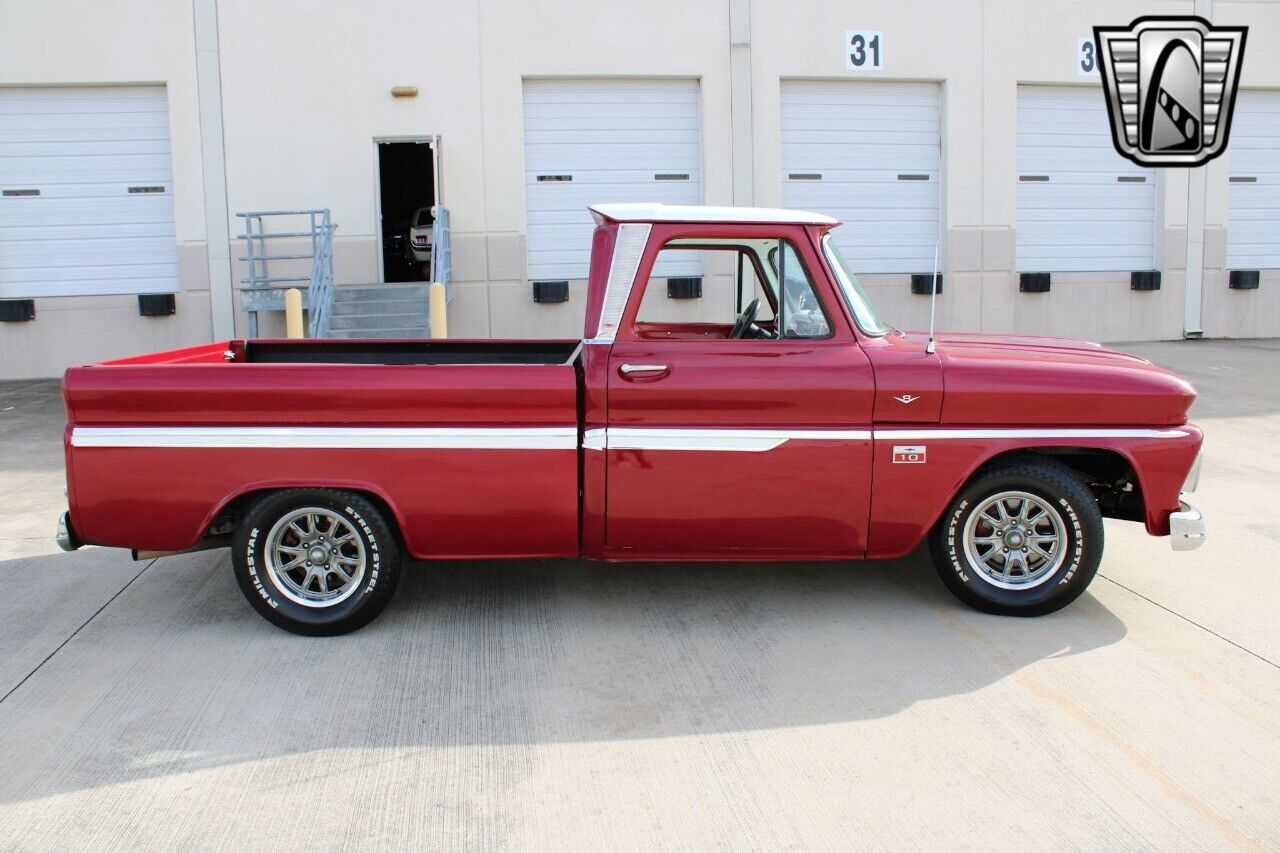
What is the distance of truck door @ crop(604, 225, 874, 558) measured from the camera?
16.9ft

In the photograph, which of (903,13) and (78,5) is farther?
(903,13)

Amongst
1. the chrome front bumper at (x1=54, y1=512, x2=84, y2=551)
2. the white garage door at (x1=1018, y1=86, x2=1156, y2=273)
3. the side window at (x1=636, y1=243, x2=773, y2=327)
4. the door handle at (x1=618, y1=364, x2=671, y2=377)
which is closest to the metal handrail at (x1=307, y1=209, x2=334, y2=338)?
the side window at (x1=636, y1=243, x2=773, y2=327)

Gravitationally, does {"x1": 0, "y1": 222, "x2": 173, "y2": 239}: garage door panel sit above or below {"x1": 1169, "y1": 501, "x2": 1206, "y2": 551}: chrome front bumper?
above

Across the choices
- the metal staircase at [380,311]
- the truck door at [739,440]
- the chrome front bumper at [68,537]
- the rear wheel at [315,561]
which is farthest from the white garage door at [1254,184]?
the chrome front bumper at [68,537]

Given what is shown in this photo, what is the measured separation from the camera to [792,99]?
57.2 feet

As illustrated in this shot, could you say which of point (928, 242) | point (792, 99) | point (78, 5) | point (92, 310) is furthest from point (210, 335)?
point (928, 242)

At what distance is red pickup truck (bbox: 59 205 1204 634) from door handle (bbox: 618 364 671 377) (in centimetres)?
1

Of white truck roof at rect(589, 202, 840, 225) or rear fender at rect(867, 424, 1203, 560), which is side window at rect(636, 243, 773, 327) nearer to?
white truck roof at rect(589, 202, 840, 225)

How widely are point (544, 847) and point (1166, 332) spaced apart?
1831cm

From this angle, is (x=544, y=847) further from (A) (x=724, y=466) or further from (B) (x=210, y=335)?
(B) (x=210, y=335)

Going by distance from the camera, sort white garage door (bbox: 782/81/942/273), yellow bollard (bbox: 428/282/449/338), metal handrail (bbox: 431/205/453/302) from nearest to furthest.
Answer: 1. yellow bollard (bbox: 428/282/449/338)
2. metal handrail (bbox: 431/205/453/302)
3. white garage door (bbox: 782/81/942/273)

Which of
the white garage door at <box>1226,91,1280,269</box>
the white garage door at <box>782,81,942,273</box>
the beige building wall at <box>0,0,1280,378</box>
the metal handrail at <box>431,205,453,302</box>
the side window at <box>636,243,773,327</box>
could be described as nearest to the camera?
the metal handrail at <box>431,205,453,302</box>

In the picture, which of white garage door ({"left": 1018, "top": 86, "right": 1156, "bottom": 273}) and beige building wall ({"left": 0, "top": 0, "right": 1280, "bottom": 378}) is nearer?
beige building wall ({"left": 0, "top": 0, "right": 1280, "bottom": 378})

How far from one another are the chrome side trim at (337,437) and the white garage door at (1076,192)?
15091mm
